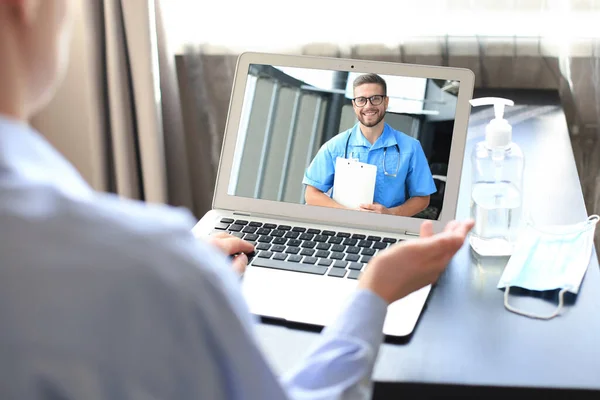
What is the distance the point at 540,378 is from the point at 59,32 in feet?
1.94

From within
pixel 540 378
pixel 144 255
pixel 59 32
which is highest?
pixel 59 32

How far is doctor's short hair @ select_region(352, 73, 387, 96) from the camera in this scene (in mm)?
1253

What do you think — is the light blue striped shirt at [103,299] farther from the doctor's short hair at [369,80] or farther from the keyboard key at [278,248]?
the doctor's short hair at [369,80]

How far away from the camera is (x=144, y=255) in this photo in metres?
0.49

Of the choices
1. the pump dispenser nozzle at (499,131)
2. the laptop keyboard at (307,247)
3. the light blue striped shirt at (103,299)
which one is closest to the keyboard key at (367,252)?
the laptop keyboard at (307,247)

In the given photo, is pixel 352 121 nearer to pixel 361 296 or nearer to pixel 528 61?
pixel 361 296

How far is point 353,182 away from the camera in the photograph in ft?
3.93

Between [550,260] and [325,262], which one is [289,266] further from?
[550,260]

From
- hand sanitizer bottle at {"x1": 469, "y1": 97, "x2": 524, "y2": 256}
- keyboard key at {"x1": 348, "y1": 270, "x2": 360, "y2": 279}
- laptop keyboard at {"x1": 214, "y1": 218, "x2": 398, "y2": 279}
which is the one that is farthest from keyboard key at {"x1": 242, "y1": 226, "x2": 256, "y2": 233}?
hand sanitizer bottle at {"x1": 469, "y1": 97, "x2": 524, "y2": 256}

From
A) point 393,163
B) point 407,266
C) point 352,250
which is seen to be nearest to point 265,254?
point 352,250

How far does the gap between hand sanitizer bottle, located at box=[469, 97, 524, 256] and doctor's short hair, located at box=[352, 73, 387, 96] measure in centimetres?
15

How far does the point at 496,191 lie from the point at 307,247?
296mm

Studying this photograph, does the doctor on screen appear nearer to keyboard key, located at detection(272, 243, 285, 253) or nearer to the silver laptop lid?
the silver laptop lid

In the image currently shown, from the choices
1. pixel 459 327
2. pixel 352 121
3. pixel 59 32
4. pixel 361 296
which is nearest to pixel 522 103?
pixel 352 121
